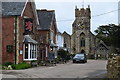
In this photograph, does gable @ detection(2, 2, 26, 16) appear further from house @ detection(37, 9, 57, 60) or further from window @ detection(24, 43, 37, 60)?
house @ detection(37, 9, 57, 60)

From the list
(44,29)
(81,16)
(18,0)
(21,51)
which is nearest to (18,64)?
(21,51)

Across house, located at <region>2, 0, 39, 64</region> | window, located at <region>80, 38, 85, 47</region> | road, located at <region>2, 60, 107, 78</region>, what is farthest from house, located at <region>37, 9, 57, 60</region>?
window, located at <region>80, 38, 85, 47</region>

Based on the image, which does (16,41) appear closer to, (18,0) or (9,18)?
(9,18)

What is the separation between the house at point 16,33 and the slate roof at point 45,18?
1135 centimetres

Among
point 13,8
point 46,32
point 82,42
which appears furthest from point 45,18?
point 82,42

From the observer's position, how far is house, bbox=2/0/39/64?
33.5 meters

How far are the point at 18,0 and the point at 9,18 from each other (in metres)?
3.37

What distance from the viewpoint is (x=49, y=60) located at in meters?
40.6

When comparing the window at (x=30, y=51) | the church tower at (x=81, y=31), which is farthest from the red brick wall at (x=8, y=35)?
the church tower at (x=81, y=31)

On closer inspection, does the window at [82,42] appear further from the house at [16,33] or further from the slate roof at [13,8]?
the slate roof at [13,8]

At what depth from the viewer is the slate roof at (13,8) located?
111ft

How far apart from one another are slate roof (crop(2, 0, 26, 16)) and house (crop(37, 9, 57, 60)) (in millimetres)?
8792

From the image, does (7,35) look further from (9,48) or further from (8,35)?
(9,48)

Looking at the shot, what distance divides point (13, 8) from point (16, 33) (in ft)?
10.6
